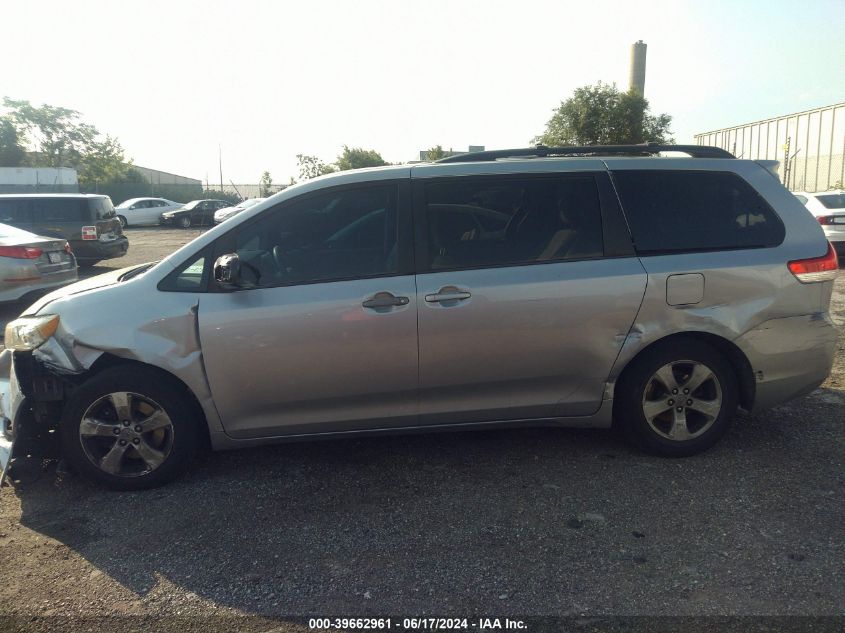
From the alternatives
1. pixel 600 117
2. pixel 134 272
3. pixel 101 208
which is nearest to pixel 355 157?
pixel 600 117

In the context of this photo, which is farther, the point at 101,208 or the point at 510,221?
the point at 101,208

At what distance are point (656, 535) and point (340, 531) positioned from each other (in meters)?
1.55

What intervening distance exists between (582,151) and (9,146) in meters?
63.9

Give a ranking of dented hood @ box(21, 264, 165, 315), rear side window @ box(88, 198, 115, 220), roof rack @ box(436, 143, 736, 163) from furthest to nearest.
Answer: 1. rear side window @ box(88, 198, 115, 220)
2. roof rack @ box(436, 143, 736, 163)
3. dented hood @ box(21, 264, 165, 315)

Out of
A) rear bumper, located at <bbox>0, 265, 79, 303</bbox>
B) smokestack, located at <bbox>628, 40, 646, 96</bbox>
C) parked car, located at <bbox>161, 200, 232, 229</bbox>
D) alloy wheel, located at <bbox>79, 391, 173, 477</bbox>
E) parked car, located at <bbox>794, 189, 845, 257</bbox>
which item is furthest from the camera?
smokestack, located at <bbox>628, 40, 646, 96</bbox>

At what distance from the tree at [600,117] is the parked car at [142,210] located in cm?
2118

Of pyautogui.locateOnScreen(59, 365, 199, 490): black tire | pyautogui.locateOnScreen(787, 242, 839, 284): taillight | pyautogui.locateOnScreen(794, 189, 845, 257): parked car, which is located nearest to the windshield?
pyautogui.locateOnScreen(794, 189, 845, 257): parked car

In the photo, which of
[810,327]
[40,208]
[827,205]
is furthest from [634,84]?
[810,327]

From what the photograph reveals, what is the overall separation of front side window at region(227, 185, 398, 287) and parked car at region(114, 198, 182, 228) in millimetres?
35509

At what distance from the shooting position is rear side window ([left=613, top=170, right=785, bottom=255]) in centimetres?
416

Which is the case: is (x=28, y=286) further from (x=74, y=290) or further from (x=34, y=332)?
(x=34, y=332)

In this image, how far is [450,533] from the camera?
3395 millimetres

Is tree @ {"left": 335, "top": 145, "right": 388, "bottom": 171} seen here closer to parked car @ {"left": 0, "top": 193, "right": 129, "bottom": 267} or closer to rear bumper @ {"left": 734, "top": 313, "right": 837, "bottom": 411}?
parked car @ {"left": 0, "top": 193, "right": 129, "bottom": 267}

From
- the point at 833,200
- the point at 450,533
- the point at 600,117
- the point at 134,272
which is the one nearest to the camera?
the point at 450,533
